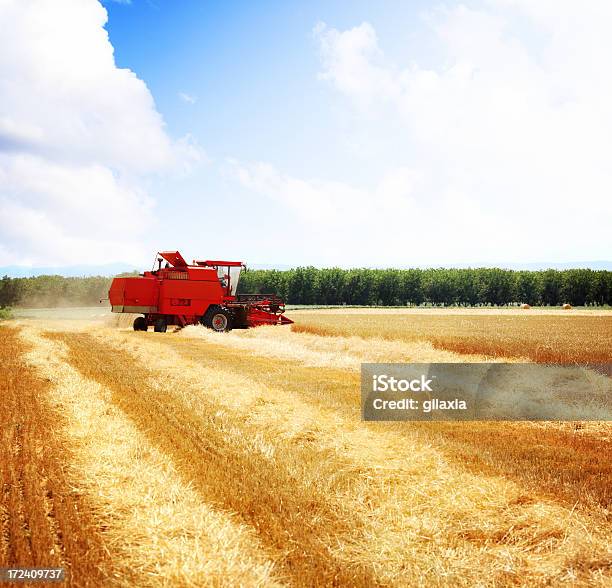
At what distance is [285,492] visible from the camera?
5.69 metres

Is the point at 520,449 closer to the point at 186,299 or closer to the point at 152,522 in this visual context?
the point at 152,522

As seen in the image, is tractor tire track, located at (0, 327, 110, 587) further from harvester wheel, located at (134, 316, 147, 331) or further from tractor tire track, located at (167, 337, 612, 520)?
harvester wheel, located at (134, 316, 147, 331)

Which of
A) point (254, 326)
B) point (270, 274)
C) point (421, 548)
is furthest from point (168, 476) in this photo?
point (270, 274)

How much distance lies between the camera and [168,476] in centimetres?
607

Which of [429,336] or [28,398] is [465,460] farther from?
[429,336]

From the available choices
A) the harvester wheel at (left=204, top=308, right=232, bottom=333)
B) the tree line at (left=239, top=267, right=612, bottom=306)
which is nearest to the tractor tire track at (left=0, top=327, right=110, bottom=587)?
the harvester wheel at (left=204, top=308, right=232, bottom=333)

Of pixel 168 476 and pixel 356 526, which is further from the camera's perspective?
pixel 168 476

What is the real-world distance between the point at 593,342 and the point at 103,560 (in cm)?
1878

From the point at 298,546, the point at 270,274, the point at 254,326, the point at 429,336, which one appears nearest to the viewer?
the point at 298,546

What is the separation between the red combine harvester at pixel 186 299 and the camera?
25.9 metres

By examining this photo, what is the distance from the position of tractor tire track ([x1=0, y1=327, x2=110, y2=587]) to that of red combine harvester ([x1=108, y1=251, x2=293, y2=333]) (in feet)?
56.3

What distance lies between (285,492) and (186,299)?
21280 millimetres

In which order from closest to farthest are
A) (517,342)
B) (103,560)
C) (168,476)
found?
(103,560), (168,476), (517,342)

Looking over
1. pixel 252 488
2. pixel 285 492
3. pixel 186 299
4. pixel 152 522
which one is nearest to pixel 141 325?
pixel 186 299
